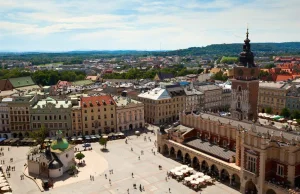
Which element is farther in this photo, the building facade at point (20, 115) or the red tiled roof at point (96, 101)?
the red tiled roof at point (96, 101)

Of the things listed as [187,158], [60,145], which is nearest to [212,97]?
[187,158]

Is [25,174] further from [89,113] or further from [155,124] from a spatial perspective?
[155,124]

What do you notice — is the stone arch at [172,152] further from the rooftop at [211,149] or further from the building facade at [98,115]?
the building facade at [98,115]

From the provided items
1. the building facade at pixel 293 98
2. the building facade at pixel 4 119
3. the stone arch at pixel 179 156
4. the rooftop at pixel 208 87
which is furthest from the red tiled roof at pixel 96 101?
the building facade at pixel 293 98

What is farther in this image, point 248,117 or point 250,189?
point 248,117

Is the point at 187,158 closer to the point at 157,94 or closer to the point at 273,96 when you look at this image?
the point at 157,94

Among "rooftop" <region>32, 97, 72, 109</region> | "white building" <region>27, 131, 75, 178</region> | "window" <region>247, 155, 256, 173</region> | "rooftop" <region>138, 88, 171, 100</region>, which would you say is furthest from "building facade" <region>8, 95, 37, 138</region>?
"window" <region>247, 155, 256, 173</region>

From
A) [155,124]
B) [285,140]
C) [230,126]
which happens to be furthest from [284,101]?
[285,140]
